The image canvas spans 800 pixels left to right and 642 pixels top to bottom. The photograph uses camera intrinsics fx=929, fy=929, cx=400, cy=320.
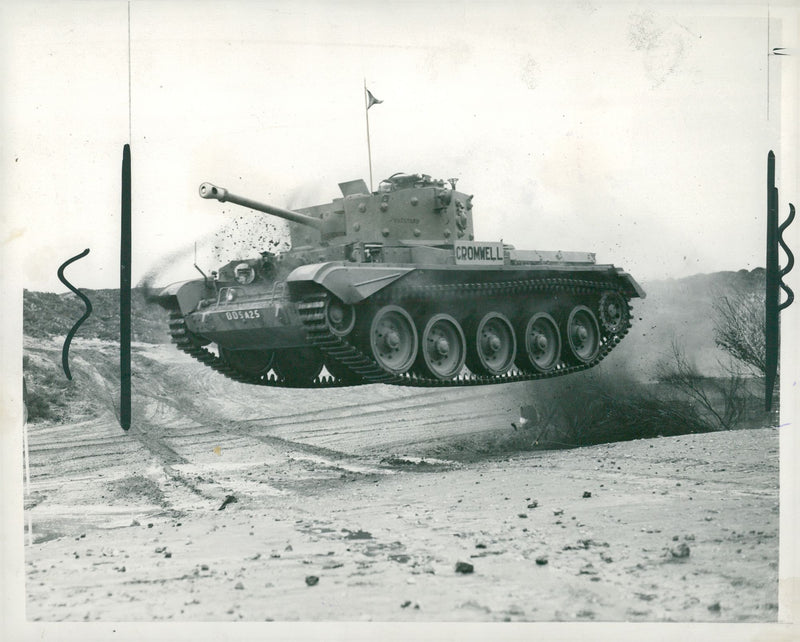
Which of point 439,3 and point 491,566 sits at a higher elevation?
point 439,3

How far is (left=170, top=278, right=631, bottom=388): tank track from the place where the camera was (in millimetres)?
9742

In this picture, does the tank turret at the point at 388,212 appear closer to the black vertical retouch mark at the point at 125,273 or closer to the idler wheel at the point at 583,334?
the black vertical retouch mark at the point at 125,273

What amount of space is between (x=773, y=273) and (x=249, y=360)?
635 centimetres

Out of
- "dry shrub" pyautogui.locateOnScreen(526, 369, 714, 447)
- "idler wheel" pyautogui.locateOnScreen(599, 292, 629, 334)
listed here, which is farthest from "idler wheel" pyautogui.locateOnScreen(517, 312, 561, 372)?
"idler wheel" pyautogui.locateOnScreen(599, 292, 629, 334)

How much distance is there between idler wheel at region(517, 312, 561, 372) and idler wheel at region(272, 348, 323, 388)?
8.92 ft

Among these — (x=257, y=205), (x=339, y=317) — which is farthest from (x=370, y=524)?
(x=257, y=205)

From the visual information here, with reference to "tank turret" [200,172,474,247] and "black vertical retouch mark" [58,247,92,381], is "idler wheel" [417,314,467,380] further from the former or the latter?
"black vertical retouch mark" [58,247,92,381]

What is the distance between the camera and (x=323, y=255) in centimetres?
1062

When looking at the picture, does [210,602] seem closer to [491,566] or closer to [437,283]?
[491,566]

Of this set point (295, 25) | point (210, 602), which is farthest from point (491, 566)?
point (295, 25)

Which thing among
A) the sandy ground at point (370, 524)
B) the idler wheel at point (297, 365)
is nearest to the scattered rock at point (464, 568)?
the sandy ground at point (370, 524)

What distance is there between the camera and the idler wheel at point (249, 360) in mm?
11704

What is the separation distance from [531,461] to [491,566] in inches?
144

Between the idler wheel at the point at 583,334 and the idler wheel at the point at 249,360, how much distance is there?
13.7 feet
